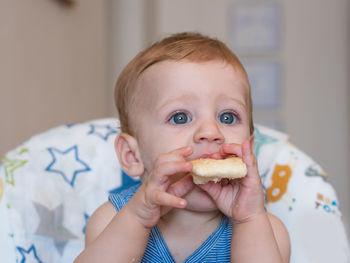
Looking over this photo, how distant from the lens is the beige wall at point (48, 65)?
1280mm

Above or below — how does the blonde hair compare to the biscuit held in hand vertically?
above

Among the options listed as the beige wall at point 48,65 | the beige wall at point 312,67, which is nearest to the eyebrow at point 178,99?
the beige wall at point 48,65

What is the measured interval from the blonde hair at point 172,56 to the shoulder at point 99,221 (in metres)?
0.18

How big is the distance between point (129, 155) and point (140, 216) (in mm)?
250

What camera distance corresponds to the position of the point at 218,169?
2.18 feet

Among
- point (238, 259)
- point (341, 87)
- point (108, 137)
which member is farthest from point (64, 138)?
point (341, 87)

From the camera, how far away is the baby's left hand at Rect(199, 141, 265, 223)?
723mm

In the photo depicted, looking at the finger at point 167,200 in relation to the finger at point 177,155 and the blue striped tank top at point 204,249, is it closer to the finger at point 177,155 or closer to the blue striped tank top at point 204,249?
the finger at point 177,155

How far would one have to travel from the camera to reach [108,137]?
125 centimetres

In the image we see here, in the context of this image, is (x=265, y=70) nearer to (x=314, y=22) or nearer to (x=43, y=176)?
(x=314, y=22)

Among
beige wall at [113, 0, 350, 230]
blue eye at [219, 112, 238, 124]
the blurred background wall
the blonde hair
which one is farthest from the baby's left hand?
beige wall at [113, 0, 350, 230]

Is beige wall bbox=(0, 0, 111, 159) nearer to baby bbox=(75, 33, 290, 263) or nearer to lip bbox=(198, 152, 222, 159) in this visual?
baby bbox=(75, 33, 290, 263)

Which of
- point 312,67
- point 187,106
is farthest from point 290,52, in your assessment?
point 187,106

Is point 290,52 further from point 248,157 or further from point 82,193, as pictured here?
point 248,157
